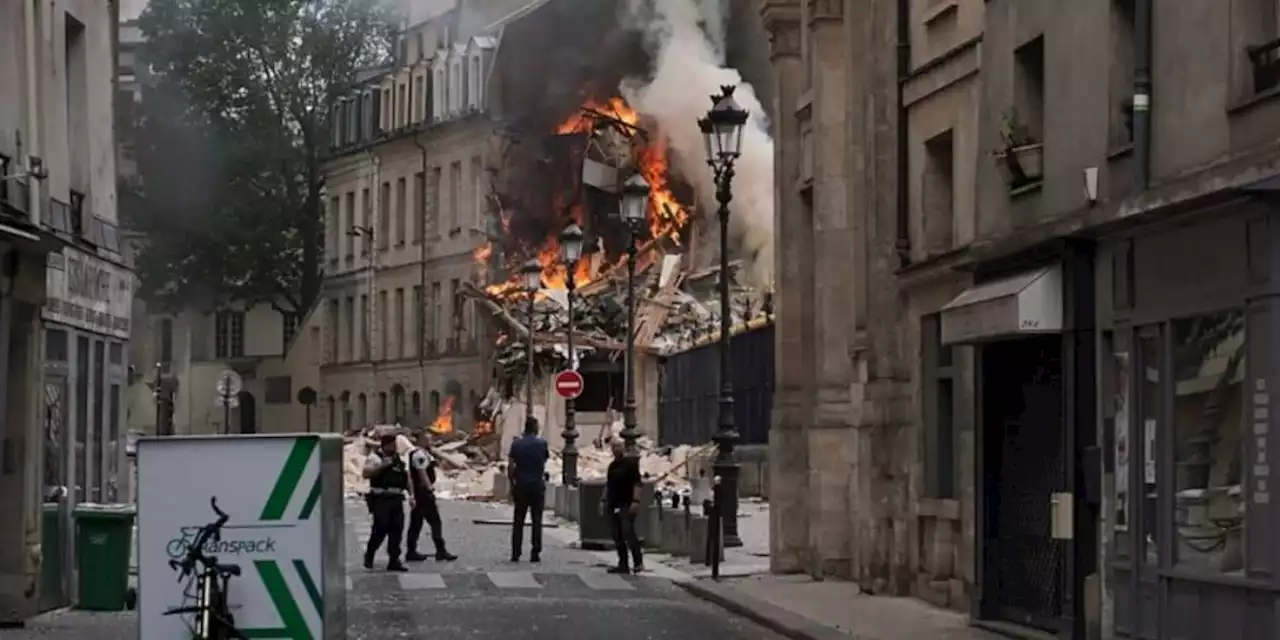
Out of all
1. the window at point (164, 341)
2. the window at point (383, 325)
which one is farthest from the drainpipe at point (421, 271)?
the window at point (164, 341)

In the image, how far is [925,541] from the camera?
79.6ft

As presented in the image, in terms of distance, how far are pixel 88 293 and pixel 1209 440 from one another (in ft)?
42.1

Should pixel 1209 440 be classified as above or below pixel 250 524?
above

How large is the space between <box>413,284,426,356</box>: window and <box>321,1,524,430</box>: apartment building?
74mm

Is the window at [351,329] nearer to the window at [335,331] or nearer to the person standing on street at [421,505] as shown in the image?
the window at [335,331]

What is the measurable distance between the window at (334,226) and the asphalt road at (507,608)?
5926 centimetres

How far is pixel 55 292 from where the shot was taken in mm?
23219

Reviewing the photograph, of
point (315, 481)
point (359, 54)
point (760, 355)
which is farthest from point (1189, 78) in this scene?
point (359, 54)

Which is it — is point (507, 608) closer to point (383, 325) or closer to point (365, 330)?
point (383, 325)

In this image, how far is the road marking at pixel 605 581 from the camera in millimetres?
27922

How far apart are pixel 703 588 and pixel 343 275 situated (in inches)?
2627

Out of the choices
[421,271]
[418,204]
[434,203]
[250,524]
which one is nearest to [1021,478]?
[250,524]

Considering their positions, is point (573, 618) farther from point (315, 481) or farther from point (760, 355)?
point (760, 355)

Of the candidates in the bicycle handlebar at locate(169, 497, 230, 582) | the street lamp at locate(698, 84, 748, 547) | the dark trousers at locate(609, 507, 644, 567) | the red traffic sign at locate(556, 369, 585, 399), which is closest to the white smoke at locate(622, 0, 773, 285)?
the red traffic sign at locate(556, 369, 585, 399)
